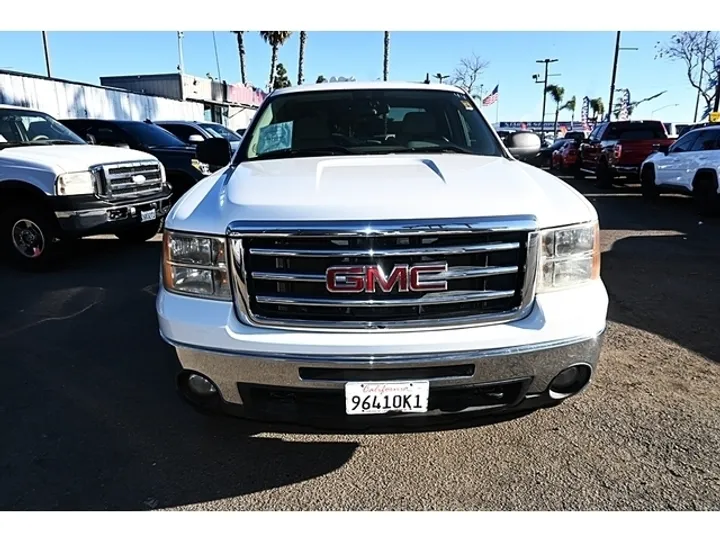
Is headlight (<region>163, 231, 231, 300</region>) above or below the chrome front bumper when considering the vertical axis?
above

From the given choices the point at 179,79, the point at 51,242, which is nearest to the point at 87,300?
the point at 51,242

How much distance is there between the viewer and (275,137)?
12.2 feet

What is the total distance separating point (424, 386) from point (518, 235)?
0.74m

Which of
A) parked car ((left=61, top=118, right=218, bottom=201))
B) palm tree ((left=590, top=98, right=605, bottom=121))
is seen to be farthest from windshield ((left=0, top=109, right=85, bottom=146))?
palm tree ((left=590, top=98, right=605, bottom=121))

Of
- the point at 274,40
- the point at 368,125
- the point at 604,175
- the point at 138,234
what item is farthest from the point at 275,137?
the point at 274,40

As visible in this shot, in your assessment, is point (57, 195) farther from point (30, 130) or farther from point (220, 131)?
point (220, 131)

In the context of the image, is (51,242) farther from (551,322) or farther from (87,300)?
(551,322)

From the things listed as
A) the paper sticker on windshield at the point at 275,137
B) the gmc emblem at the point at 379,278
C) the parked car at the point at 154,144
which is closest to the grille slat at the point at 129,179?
the parked car at the point at 154,144

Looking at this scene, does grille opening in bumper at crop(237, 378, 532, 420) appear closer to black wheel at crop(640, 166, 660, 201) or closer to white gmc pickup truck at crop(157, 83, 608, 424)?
white gmc pickup truck at crop(157, 83, 608, 424)

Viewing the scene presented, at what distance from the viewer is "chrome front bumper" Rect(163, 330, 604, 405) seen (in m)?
2.16

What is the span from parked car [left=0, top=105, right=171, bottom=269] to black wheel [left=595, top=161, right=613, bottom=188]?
12.6 metres

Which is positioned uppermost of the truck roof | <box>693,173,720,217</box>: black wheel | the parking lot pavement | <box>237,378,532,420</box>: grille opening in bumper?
the truck roof

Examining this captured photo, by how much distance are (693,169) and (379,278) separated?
1081 centimetres
